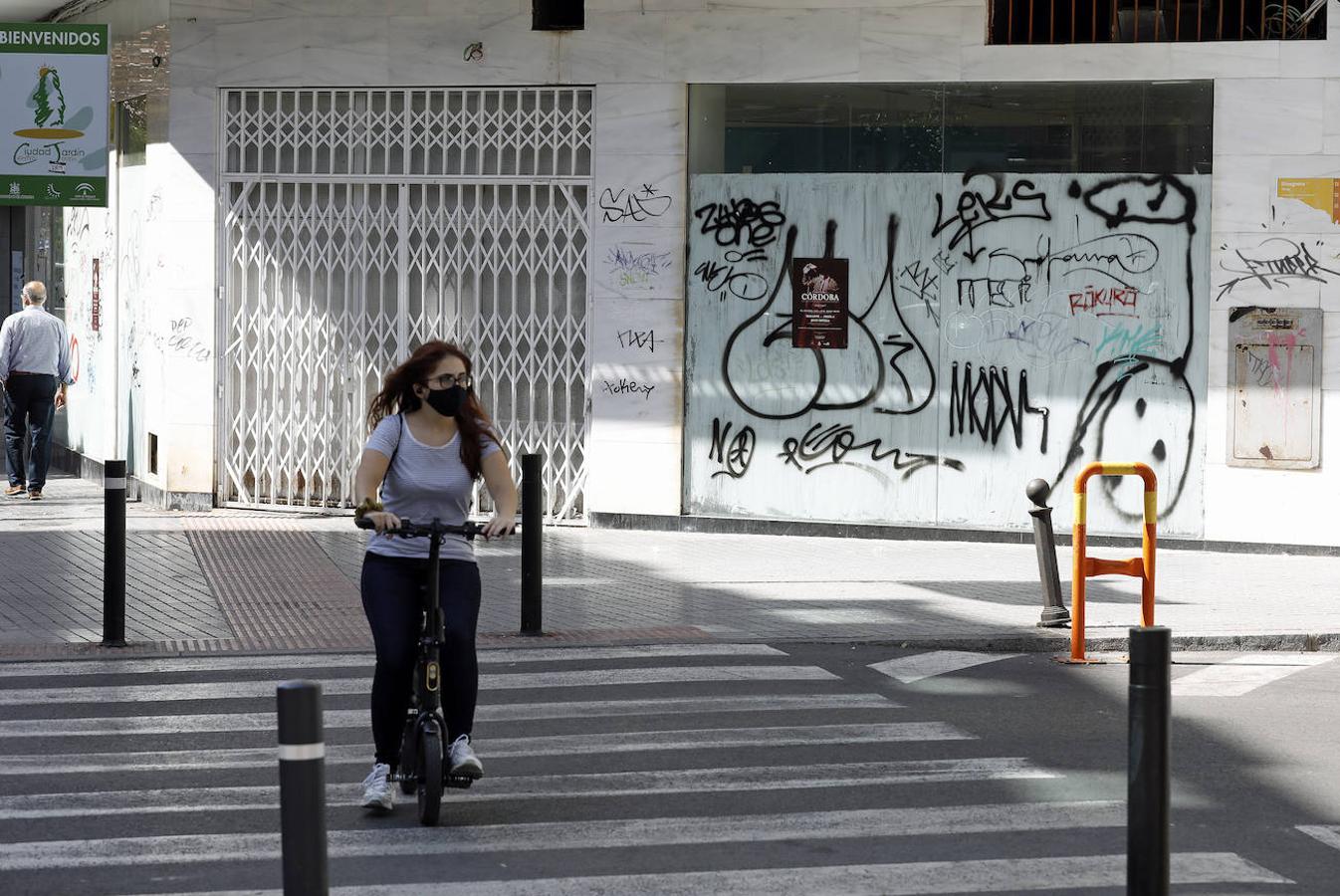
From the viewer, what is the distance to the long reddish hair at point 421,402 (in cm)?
672

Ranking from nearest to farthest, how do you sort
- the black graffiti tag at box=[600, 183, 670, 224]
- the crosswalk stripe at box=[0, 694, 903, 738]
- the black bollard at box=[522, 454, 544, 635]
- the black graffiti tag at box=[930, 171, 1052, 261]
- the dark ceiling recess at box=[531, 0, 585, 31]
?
the crosswalk stripe at box=[0, 694, 903, 738], the black bollard at box=[522, 454, 544, 635], the black graffiti tag at box=[930, 171, 1052, 261], the black graffiti tag at box=[600, 183, 670, 224], the dark ceiling recess at box=[531, 0, 585, 31]

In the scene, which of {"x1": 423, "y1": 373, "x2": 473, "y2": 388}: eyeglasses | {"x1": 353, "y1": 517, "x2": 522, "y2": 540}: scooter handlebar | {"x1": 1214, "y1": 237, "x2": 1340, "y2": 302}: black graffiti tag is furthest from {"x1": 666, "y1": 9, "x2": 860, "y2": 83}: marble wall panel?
{"x1": 353, "y1": 517, "x2": 522, "y2": 540}: scooter handlebar

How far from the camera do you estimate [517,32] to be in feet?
49.1

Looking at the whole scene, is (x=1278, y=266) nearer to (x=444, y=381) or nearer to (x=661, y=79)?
(x=661, y=79)

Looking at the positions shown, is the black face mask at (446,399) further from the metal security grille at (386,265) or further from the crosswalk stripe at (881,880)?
the metal security grille at (386,265)

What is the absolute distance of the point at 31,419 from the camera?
674 inches

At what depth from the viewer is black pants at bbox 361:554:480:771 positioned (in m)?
6.60

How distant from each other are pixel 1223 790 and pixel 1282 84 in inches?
320

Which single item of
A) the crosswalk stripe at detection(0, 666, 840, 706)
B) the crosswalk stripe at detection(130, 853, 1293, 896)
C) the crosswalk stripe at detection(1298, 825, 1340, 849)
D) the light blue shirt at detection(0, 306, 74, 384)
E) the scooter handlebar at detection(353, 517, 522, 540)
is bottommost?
the crosswalk stripe at detection(130, 853, 1293, 896)

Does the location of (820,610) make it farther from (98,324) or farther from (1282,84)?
(98,324)

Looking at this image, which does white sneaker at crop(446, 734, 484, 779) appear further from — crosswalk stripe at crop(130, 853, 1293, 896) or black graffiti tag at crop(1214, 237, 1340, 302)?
black graffiti tag at crop(1214, 237, 1340, 302)

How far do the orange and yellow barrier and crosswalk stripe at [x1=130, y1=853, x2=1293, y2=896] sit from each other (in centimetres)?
388

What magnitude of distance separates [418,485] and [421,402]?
1.02 feet

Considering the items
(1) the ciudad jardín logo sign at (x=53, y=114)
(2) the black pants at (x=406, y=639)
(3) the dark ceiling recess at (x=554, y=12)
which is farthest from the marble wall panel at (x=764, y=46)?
Answer: (2) the black pants at (x=406, y=639)
